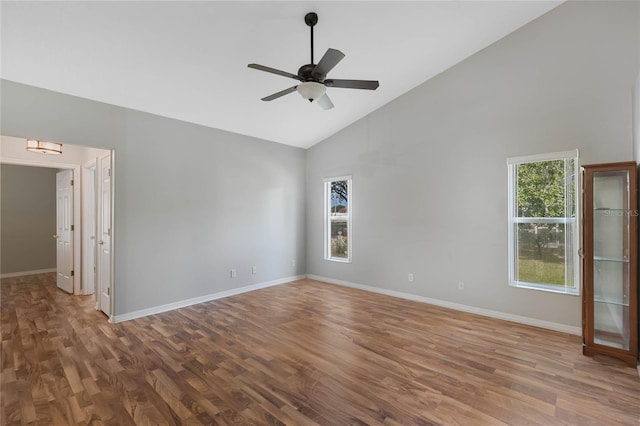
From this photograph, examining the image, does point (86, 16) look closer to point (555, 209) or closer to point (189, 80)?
point (189, 80)

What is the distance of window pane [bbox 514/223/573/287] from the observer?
3.56 metres

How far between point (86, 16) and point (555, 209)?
5.34 m

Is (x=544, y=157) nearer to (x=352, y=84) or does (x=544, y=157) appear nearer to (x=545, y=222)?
(x=545, y=222)

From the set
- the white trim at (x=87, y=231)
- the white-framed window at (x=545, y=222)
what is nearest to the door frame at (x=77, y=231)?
the white trim at (x=87, y=231)

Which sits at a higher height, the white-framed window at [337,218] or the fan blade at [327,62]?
the fan blade at [327,62]

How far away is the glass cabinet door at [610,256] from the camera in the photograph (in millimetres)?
2871

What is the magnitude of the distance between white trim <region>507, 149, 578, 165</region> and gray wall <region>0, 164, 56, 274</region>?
9.71 metres

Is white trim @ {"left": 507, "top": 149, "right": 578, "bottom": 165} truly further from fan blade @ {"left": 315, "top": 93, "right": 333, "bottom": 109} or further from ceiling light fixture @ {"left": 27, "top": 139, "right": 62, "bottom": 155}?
ceiling light fixture @ {"left": 27, "top": 139, "right": 62, "bottom": 155}

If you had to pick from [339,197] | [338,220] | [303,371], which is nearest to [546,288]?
[303,371]

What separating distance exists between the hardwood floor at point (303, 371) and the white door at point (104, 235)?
351 millimetres

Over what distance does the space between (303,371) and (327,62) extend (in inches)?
106

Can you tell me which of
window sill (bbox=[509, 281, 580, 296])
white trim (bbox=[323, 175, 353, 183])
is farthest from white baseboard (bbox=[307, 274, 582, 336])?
white trim (bbox=[323, 175, 353, 183])

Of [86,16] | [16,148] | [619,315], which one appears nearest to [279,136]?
[86,16]

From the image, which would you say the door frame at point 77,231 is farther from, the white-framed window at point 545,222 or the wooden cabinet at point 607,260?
the wooden cabinet at point 607,260
